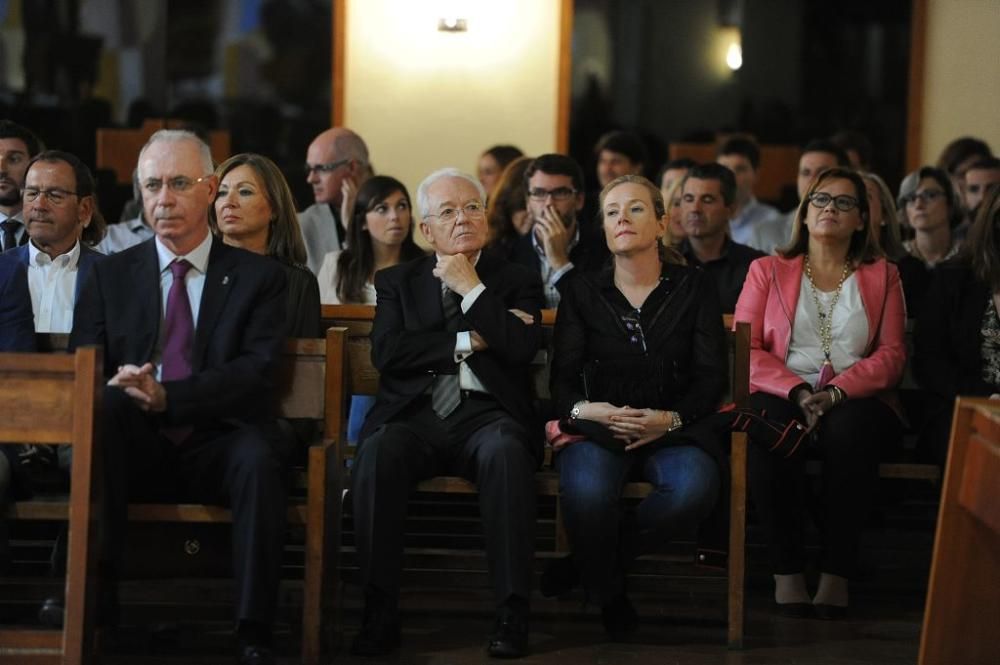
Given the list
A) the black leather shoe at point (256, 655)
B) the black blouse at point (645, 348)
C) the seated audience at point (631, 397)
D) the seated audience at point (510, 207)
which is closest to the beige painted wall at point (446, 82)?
the seated audience at point (510, 207)

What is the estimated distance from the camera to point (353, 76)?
828 cm

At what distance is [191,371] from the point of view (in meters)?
3.78

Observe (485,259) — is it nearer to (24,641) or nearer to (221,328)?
(221,328)

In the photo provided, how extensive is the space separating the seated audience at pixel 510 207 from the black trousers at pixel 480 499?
1.76 m

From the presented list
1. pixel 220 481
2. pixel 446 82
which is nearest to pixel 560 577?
pixel 220 481

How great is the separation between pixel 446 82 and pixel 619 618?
15.7ft

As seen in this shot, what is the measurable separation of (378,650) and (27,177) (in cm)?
179

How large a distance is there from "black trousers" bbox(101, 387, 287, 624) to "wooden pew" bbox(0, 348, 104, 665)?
7.8 inches

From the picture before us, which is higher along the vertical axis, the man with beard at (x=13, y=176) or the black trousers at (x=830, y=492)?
the man with beard at (x=13, y=176)

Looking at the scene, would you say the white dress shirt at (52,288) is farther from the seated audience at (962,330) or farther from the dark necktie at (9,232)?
the seated audience at (962,330)

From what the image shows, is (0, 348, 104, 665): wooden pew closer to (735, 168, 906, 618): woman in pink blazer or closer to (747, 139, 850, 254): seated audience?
(735, 168, 906, 618): woman in pink blazer

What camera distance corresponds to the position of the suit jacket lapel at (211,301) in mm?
3791

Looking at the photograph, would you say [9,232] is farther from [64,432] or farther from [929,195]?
[929,195]

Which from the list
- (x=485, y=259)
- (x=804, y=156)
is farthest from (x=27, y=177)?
(x=804, y=156)
